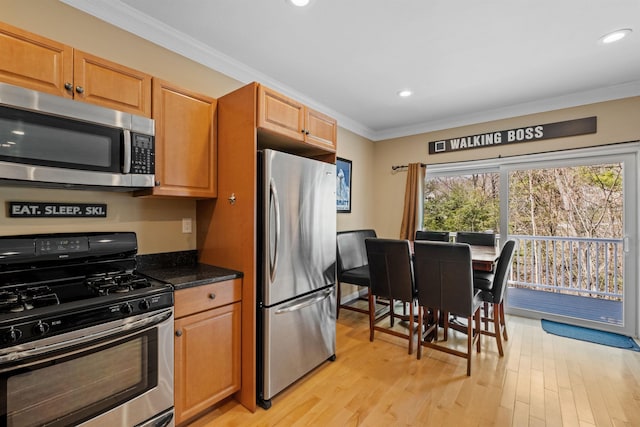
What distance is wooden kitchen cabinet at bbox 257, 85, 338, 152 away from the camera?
2002 mm

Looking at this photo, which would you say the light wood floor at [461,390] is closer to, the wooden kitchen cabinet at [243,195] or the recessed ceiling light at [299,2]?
the wooden kitchen cabinet at [243,195]

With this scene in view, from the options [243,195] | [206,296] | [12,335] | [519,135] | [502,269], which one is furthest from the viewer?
[519,135]

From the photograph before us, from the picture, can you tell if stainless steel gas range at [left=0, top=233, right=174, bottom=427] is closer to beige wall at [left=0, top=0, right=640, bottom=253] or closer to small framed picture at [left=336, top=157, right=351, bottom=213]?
beige wall at [left=0, top=0, right=640, bottom=253]

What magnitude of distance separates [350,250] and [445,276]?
1493mm

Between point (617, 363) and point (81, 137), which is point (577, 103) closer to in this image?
point (617, 363)

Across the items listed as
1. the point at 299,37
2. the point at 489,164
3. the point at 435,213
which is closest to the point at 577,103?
the point at 489,164

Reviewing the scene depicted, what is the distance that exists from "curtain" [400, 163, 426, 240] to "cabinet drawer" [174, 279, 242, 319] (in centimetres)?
305

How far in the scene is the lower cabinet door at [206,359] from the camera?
1.70 metres

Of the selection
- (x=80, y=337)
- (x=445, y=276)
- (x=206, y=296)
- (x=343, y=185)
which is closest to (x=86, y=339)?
(x=80, y=337)

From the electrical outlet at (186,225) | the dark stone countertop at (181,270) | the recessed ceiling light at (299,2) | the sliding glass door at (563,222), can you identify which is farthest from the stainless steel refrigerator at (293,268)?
the sliding glass door at (563,222)

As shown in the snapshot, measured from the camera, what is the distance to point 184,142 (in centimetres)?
202

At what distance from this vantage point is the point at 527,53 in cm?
250

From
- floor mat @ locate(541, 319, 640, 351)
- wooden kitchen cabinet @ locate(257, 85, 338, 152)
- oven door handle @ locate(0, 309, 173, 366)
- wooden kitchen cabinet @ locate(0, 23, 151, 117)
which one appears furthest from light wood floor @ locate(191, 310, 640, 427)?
wooden kitchen cabinet @ locate(0, 23, 151, 117)

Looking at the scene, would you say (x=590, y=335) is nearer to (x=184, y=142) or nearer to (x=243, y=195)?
(x=243, y=195)
